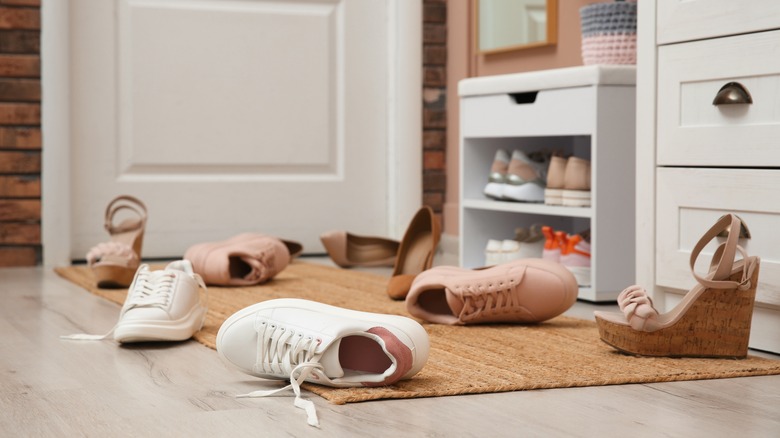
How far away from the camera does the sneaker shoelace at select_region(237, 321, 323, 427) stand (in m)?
1.40

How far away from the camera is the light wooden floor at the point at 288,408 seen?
1242 mm

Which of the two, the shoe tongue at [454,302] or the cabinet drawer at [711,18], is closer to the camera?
the cabinet drawer at [711,18]

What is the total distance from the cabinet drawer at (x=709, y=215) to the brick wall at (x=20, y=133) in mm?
2028

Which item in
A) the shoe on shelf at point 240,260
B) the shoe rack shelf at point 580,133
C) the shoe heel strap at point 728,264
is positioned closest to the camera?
the shoe heel strap at point 728,264

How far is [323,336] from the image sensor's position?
4.61ft

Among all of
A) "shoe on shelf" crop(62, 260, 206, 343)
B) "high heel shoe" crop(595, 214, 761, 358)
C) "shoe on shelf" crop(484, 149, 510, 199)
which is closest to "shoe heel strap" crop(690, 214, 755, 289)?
"high heel shoe" crop(595, 214, 761, 358)

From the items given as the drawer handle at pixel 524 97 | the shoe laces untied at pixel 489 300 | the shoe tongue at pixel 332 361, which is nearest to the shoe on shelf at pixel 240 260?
the drawer handle at pixel 524 97

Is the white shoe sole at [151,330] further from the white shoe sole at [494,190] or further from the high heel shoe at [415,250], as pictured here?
the white shoe sole at [494,190]

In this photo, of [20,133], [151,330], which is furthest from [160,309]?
[20,133]

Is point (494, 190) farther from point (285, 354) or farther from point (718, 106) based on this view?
point (285, 354)

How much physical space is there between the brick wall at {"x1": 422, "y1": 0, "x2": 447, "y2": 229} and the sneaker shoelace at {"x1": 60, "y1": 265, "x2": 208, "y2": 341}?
2.03 m

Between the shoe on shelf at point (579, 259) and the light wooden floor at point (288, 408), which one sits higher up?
the shoe on shelf at point (579, 259)

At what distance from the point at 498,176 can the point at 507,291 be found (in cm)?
90

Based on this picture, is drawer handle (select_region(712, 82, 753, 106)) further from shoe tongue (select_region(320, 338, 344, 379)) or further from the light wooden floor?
shoe tongue (select_region(320, 338, 344, 379))
